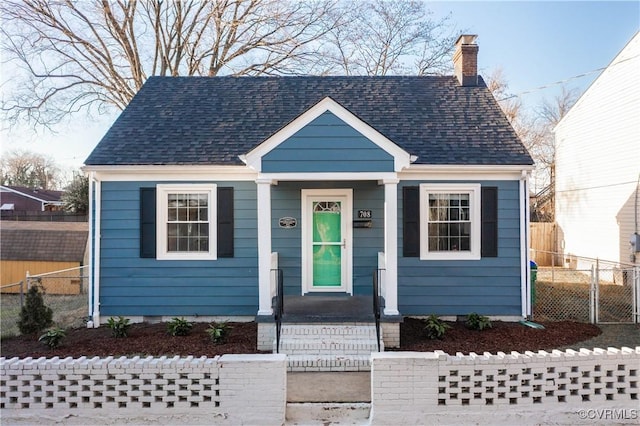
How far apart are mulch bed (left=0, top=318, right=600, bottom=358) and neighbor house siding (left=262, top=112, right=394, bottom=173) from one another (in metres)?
2.76

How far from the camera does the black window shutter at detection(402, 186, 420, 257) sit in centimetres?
735

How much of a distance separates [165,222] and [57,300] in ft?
16.8

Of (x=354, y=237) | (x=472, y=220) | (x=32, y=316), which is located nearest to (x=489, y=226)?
(x=472, y=220)

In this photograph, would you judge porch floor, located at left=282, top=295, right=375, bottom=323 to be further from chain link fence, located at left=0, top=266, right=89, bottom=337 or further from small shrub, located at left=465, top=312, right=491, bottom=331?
chain link fence, located at left=0, top=266, right=89, bottom=337

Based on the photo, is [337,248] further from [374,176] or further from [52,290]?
[52,290]

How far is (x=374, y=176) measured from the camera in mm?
6238

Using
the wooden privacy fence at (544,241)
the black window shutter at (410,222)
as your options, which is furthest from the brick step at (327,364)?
the wooden privacy fence at (544,241)

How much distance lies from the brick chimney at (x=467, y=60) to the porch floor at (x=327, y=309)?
562cm

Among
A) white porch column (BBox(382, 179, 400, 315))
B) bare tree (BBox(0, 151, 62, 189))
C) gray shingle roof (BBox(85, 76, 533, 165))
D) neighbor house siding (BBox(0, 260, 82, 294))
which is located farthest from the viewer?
bare tree (BBox(0, 151, 62, 189))

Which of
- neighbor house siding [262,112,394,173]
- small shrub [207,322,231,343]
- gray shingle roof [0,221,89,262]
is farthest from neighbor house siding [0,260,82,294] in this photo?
neighbor house siding [262,112,394,173]

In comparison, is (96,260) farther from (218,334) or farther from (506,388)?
(506,388)

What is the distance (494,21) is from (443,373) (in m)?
11.0

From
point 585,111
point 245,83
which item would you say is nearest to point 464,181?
point 245,83

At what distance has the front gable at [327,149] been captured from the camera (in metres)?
6.23
